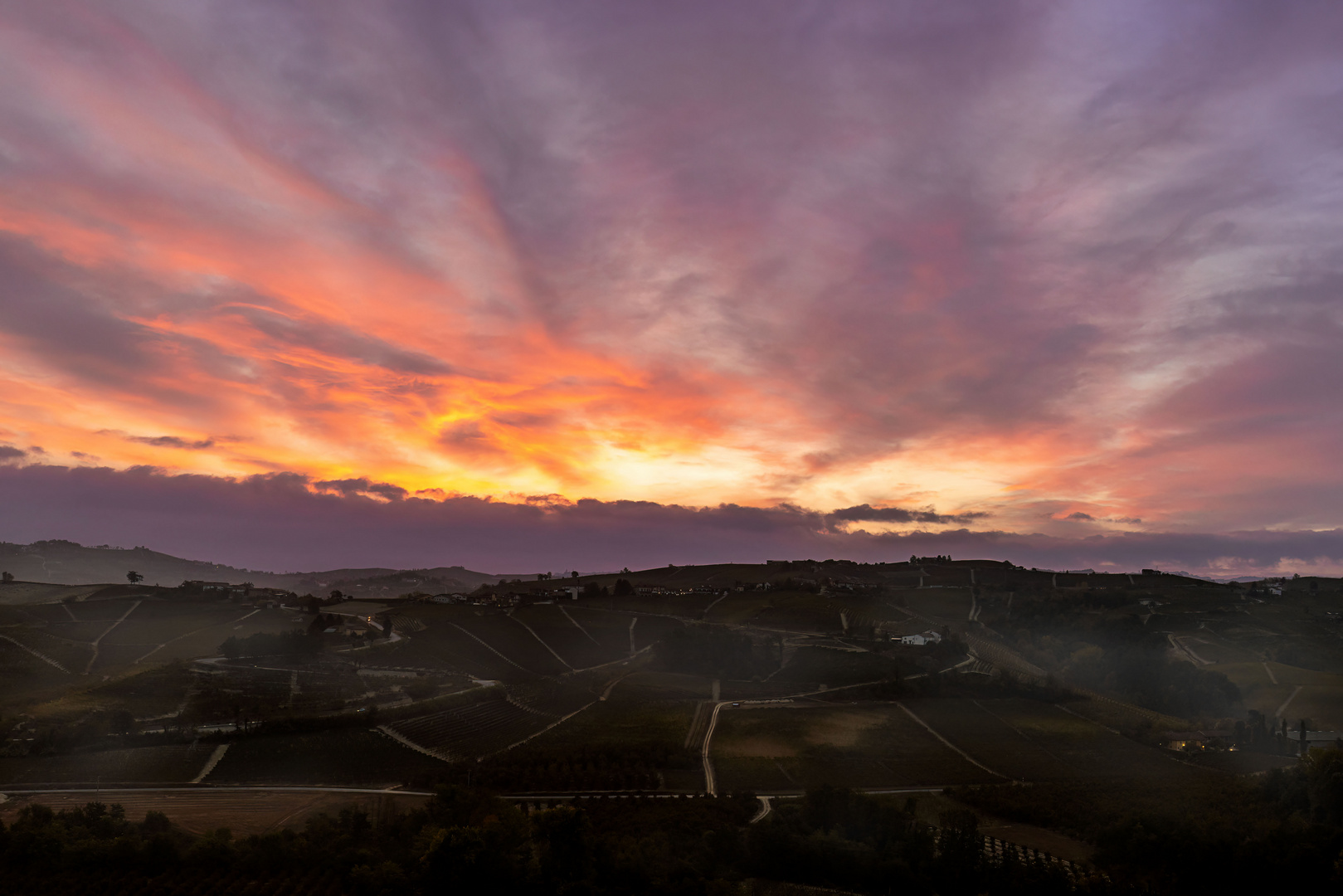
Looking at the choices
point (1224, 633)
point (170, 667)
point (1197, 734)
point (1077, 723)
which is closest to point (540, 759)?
point (170, 667)

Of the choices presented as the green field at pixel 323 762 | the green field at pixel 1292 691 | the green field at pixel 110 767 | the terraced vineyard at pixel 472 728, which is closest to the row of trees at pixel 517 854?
the green field at pixel 110 767

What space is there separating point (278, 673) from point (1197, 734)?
428ft

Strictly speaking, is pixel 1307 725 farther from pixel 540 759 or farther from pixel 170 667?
pixel 170 667

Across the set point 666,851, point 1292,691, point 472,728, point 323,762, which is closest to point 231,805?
point 323,762

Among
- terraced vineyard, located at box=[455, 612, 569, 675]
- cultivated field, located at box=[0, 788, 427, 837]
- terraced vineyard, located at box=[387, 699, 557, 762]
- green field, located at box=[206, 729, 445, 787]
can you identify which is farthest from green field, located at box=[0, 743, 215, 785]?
terraced vineyard, located at box=[455, 612, 569, 675]

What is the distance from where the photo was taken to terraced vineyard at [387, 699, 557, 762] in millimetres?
85875

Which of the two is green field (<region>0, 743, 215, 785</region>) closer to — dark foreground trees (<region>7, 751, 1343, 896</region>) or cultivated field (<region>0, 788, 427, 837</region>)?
cultivated field (<region>0, 788, 427, 837</region>)

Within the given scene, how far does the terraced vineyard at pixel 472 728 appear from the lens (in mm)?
85875

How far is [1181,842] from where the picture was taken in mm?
56500

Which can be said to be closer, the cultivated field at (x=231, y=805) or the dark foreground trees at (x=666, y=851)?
the dark foreground trees at (x=666, y=851)

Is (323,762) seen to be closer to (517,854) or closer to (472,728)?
(472,728)

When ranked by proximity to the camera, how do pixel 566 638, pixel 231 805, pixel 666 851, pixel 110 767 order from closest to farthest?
pixel 666 851 < pixel 231 805 < pixel 110 767 < pixel 566 638

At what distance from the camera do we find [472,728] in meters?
94.2

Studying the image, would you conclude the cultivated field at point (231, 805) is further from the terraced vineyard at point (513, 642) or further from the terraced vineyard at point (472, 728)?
the terraced vineyard at point (513, 642)
